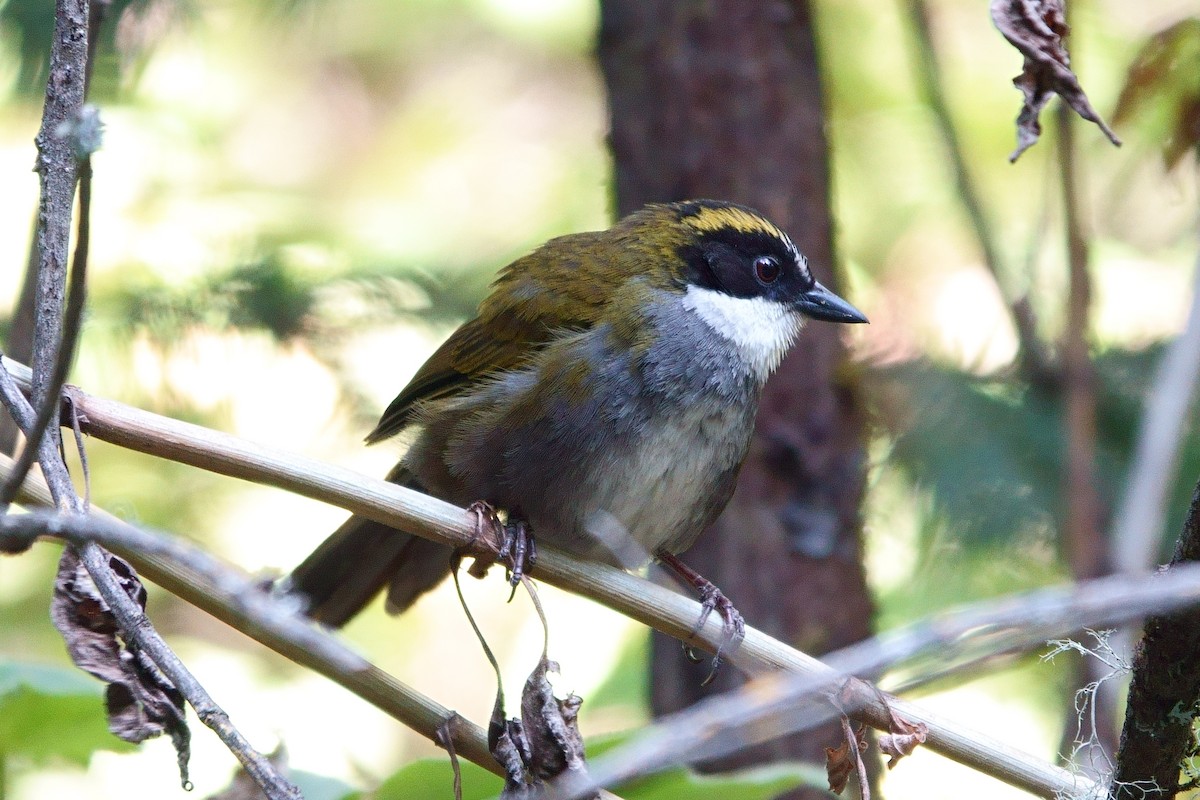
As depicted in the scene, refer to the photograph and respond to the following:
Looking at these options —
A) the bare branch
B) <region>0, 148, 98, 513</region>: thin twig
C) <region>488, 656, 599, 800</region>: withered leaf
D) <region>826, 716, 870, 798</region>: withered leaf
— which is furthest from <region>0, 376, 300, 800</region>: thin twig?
the bare branch

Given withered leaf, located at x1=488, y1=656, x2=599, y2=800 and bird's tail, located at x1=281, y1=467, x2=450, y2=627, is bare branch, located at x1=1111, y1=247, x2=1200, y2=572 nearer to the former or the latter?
withered leaf, located at x1=488, y1=656, x2=599, y2=800

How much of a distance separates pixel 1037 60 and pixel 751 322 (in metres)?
1.46

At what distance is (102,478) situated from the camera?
4977 mm

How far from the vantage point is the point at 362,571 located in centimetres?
350

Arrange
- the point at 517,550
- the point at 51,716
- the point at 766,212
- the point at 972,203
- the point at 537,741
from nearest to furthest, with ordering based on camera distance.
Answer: the point at 537,741 < the point at 51,716 < the point at 517,550 < the point at 766,212 < the point at 972,203

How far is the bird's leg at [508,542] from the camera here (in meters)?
2.79

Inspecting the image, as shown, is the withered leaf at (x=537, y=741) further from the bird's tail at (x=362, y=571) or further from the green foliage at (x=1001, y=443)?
the green foliage at (x=1001, y=443)

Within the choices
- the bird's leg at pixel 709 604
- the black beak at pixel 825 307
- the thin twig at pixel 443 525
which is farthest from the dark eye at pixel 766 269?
the thin twig at pixel 443 525

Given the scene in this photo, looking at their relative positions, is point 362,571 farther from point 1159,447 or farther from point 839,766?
point 1159,447

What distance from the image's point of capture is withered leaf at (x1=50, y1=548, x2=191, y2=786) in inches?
78.9

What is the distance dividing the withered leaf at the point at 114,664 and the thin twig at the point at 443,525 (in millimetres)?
218

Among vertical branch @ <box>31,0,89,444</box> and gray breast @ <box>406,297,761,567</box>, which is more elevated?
gray breast @ <box>406,297,761,567</box>

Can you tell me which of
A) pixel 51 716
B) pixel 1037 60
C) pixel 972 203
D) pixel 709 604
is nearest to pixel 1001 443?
pixel 972 203

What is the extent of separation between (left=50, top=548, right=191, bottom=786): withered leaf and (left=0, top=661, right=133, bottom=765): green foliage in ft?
1.20
